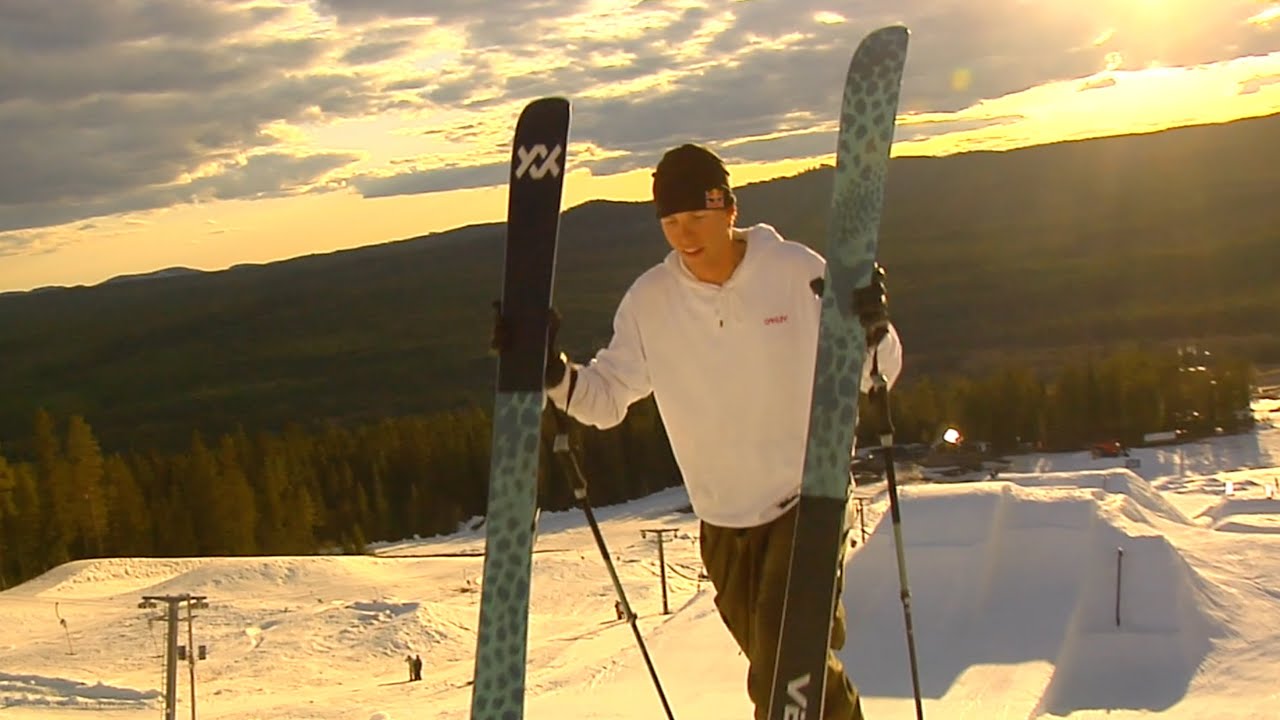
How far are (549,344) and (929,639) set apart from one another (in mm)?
10357

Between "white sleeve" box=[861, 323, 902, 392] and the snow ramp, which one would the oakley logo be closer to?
"white sleeve" box=[861, 323, 902, 392]

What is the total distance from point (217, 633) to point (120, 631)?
2.70 meters

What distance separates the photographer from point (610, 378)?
3.65 meters

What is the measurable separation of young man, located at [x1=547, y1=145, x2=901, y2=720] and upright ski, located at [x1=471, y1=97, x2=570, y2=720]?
141 millimetres

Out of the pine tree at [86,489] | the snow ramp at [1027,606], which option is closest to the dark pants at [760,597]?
the snow ramp at [1027,606]

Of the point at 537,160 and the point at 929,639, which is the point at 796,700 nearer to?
the point at 537,160

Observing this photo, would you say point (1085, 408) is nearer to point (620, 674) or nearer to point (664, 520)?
point (664, 520)

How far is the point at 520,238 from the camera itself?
3.67 meters

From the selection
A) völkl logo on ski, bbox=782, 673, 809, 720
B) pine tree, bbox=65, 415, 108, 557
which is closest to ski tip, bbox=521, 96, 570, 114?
völkl logo on ski, bbox=782, 673, 809, 720

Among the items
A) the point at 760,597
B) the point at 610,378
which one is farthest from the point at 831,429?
the point at 610,378

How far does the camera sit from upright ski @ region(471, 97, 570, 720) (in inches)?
129

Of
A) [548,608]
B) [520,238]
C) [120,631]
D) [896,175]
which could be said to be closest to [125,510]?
[120,631]

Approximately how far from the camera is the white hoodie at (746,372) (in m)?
3.34

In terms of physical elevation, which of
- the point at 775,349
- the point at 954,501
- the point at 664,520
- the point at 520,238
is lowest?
the point at 664,520
